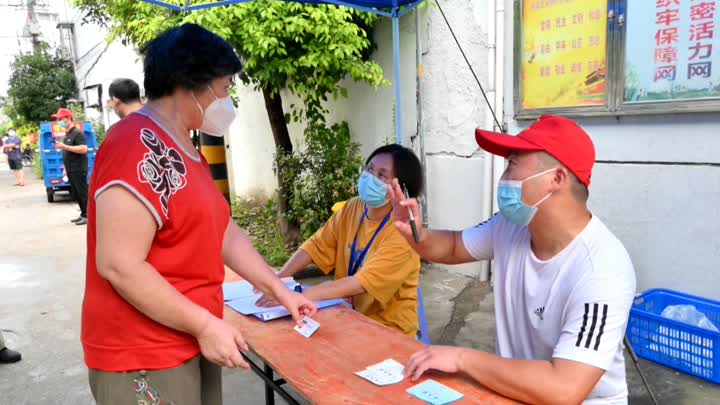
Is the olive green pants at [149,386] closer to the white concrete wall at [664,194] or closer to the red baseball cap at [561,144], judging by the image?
the red baseball cap at [561,144]

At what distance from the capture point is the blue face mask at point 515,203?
1479mm

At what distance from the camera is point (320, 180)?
5227 millimetres

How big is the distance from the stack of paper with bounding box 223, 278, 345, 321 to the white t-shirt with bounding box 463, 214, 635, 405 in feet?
2.61

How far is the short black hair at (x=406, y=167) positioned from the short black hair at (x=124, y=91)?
2650 millimetres

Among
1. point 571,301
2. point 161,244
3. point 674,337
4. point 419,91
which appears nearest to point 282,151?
point 419,91

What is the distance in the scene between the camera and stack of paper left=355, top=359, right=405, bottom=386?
4.76 ft

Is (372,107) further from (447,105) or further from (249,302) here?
(249,302)

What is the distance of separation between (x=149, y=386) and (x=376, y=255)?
112 cm

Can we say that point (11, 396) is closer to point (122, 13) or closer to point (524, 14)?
point (122, 13)

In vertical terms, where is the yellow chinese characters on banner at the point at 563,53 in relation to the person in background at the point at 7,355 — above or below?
above

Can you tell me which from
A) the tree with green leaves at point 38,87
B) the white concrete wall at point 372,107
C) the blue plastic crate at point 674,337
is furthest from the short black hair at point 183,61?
the tree with green leaves at point 38,87

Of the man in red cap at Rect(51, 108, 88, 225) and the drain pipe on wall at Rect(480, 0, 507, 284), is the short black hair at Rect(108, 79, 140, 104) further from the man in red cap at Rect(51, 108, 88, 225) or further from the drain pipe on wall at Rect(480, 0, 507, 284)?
the man in red cap at Rect(51, 108, 88, 225)

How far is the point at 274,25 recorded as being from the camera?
14.6ft

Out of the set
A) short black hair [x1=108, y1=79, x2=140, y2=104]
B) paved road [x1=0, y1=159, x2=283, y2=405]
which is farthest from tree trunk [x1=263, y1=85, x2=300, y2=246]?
paved road [x1=0, y1=159, x2=283, y2=405]
